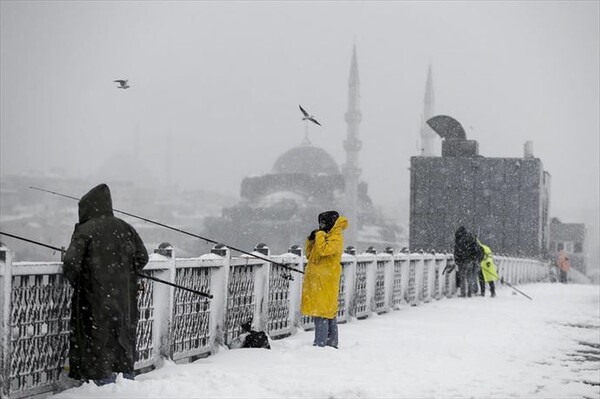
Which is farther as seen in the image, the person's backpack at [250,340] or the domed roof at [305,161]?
Result: the domed roof at [305,161]

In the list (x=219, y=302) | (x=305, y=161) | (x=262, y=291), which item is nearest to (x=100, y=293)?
(x=219, y=302)

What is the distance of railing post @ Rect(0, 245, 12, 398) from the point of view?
18.8 feet

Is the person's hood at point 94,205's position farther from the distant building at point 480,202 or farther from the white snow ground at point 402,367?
the distant building at point 480,202

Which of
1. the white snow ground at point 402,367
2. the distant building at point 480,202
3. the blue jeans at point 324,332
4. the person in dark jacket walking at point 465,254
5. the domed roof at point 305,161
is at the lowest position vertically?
the white snow ground at point 402,367

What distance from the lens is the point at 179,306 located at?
8281 millimetres

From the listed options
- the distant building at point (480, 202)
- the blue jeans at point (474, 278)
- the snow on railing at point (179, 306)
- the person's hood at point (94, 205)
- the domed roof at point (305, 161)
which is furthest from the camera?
the domed roof at point (305, 161)

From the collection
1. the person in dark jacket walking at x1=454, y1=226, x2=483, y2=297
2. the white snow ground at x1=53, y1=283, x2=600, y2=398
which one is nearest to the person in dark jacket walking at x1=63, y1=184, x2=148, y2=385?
the white snow ground at x1=53, y1=283, x2=600, y2=398

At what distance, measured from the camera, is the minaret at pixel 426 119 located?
5305 inches

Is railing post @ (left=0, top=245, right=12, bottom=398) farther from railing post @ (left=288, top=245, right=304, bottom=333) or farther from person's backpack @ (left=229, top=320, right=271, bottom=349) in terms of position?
railing post @ (left=288, top=245, right=304, bottom=333)

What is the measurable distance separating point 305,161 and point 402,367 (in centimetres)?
14409

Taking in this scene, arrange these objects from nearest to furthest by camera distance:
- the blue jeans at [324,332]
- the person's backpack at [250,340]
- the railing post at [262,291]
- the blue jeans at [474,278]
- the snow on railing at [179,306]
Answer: the snow on railing at [179,306] → the person's backpack at [250,340] → the blue jeans at [324,332] → the railing post at [262,291] → the blue jeans at [474,278]

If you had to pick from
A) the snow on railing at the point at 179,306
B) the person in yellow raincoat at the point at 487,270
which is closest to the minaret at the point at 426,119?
the person in yellow raincoat at the point at 487,270

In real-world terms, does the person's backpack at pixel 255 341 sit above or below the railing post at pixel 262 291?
below

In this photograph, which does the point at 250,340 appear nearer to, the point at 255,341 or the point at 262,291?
the point at 255,341
